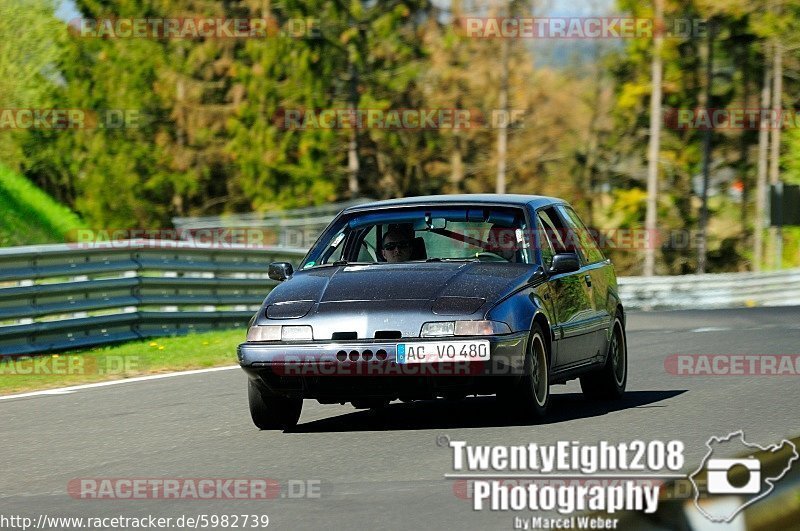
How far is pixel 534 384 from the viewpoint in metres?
9.49

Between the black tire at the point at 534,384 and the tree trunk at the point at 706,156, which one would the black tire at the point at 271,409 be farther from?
the tree trunk at the point at 706,156

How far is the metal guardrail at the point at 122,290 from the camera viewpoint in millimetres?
15820

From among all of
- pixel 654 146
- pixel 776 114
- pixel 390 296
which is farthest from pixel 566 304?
pixel 776 114

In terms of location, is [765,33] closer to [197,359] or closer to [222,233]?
[222,233]

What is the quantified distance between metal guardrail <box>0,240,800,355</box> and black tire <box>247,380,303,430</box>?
248 inches

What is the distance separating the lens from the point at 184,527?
6336 millimetres

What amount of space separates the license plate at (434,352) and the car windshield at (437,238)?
1.21 m

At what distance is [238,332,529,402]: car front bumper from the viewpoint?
8.98 metres

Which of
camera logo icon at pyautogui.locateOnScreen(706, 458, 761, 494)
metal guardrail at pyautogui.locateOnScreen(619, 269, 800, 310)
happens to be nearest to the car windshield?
camera logo icon at pyautogui.locateOnScreen(706, 458, 761, 494)

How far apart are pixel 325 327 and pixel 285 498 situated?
2.19 meters

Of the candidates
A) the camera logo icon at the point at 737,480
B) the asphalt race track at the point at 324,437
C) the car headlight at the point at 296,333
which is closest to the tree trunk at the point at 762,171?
the asphalt race track at the point at 324,437

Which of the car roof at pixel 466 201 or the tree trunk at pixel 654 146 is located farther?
the tree trunk at pixel 654 146

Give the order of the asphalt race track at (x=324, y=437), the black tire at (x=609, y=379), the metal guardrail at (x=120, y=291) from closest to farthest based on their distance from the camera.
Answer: the asphalt race track at (x=324, y=437), the black tire at (x=609, y=379), the metal guardrail at (x=120, y=291)

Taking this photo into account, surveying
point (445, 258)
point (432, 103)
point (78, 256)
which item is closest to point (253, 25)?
point (432, 103)
